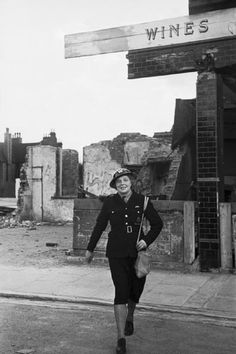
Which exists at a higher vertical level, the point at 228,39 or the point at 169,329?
the point at 228,39

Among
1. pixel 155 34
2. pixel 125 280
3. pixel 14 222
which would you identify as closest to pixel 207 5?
pixel 155 34

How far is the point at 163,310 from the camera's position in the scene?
19.4 feet

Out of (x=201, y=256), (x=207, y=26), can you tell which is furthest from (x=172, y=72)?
(x=201, y=256)

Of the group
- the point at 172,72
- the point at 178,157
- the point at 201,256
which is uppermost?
the point at 172,72

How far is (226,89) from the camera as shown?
10.5 metres

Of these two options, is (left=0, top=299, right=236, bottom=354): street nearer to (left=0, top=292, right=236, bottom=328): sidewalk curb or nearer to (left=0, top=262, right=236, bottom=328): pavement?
(left=0, top=292, right=236, bottom=328): sidewalk curb

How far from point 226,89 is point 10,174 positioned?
18676 mm

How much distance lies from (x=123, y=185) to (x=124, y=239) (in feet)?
1.78

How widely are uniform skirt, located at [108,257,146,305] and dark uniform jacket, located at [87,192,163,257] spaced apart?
3.7 inches

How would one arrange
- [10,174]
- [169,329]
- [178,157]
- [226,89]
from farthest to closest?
[10,174] < [178,157] < [226,89] < [169,329]

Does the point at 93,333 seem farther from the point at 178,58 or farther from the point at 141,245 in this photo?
the point at 178,58

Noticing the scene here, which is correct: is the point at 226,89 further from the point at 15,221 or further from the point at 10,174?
the point at 10,174

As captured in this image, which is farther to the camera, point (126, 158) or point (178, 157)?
point (126, 158)

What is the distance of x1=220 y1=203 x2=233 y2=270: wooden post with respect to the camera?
8.16m
